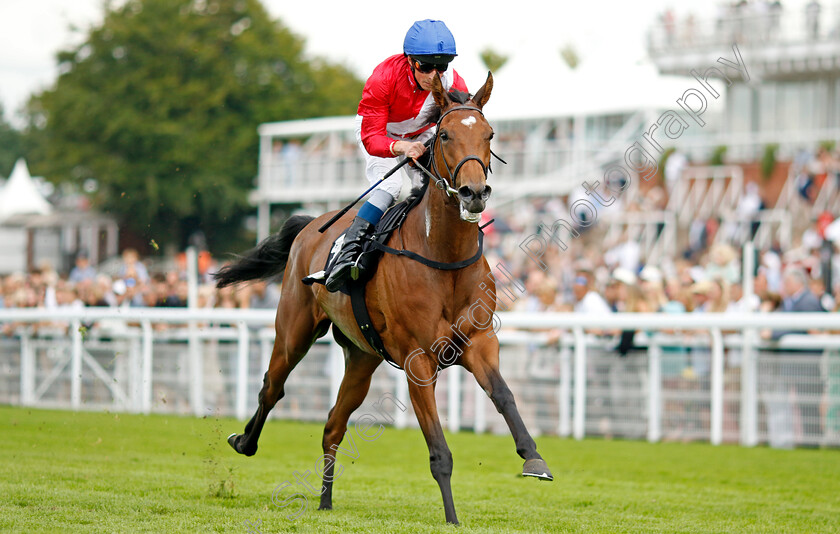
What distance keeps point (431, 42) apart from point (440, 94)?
0.34 m

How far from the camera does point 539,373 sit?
10188mm

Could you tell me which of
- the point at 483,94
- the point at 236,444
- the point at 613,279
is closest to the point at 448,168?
the point at 483,94

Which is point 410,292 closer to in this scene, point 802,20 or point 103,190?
point 802,20

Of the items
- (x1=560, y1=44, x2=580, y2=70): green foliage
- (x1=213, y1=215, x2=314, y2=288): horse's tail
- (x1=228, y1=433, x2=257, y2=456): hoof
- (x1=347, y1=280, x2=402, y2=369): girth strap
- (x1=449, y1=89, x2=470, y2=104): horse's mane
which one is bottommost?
(x1=228, y1=433, x2=257, y2=456): hoof

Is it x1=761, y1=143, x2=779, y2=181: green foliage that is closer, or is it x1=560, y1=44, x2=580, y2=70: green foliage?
x1=761, y1=143, x2=779, y2=181: green foliage

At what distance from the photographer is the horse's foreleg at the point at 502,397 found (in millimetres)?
4523

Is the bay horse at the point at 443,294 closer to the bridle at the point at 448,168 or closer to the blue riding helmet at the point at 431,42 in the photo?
the bridle at the point at 448,168

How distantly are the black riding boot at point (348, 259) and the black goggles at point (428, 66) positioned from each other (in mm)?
897

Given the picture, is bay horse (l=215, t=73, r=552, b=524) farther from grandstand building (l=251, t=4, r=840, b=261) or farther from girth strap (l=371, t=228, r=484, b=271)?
grandstand building (l=251, t=4, r=840, b=261)

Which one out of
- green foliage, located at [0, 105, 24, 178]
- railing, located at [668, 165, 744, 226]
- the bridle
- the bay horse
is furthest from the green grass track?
green foliage, located at [0, 105, 24, 178]

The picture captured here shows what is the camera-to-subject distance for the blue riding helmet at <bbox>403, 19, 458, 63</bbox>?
5.19 m

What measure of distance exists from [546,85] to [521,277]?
10.7 m

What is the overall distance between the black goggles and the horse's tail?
1932mm

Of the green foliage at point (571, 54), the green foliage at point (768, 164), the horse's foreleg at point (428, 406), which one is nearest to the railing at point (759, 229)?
the green foliage at point (768, 164)
